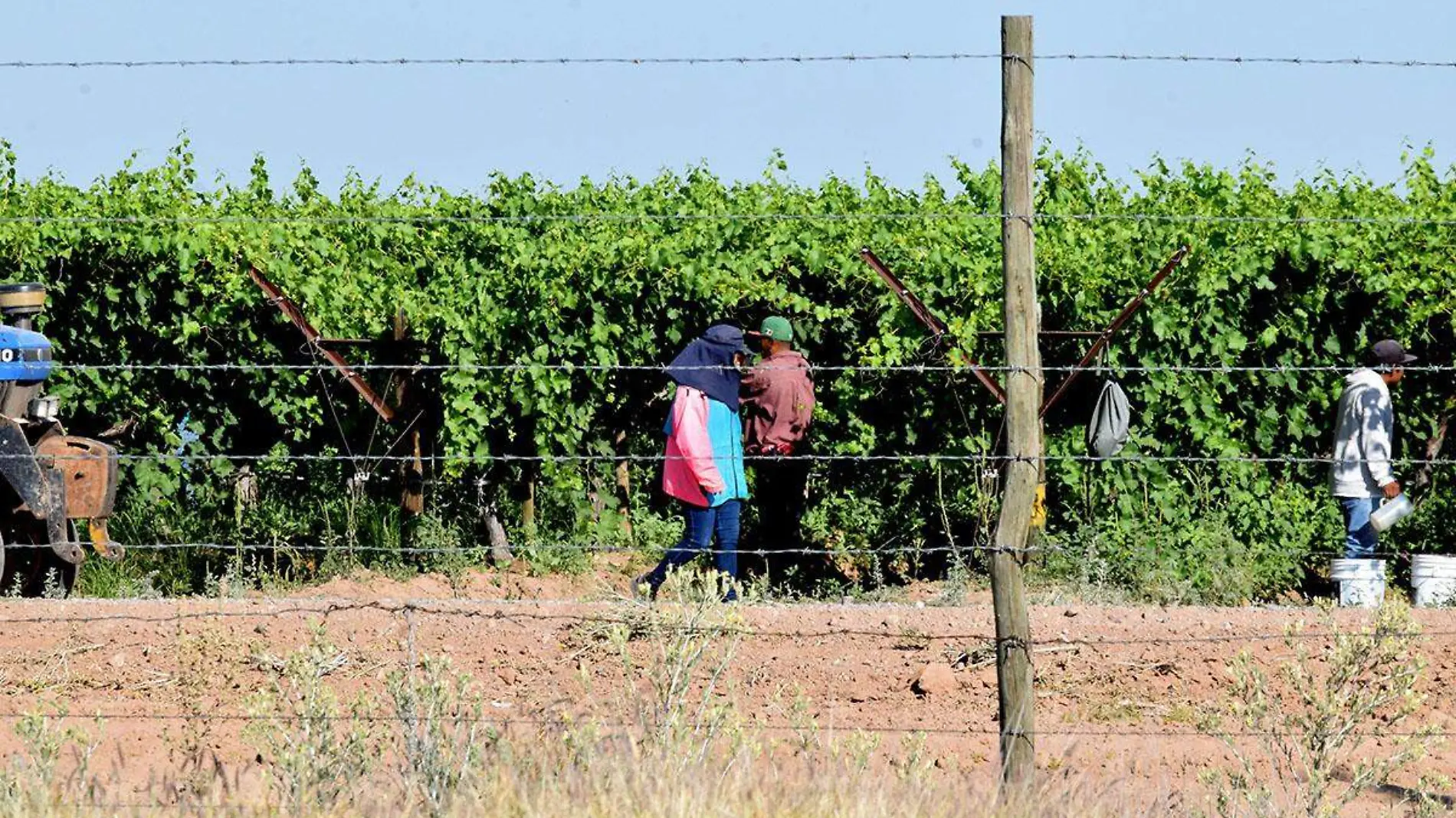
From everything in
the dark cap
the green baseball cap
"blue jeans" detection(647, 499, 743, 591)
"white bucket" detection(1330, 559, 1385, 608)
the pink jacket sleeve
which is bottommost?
"white bucket" detection(1330, 559, 1385, 608)

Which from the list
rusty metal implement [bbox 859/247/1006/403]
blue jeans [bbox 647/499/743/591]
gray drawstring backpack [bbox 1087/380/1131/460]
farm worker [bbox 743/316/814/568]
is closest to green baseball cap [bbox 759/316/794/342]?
farm worker [bbox 743/316/814/568]

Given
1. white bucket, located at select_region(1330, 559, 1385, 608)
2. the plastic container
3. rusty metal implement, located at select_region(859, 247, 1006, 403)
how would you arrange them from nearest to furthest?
1. the plastic container
2. white bucket, located at select_region(1330, 559, 1385, 608)
3. rusty metal implement, located at select_region(859, 247, 1006, 403)

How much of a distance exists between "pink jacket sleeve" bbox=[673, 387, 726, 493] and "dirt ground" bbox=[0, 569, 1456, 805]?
70 centimetres

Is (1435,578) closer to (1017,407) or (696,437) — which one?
(696,437)

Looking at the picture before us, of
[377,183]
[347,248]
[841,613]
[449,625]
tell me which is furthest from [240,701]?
[377,183]

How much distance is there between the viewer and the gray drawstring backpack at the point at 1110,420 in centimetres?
1202

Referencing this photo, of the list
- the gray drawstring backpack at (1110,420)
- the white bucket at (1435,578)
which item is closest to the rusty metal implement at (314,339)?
the gray drawstring backpack at (1110,420)

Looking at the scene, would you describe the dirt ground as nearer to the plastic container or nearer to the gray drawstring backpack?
the plastic container

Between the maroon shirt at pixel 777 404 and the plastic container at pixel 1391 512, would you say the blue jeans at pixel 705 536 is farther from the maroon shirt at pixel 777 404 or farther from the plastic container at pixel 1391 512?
the plastic container at pixel 1391 512

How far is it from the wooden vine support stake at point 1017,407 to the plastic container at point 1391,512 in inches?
213

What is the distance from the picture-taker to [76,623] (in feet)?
32.2

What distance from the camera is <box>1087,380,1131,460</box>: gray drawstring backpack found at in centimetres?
1202

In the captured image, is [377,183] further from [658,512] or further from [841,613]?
[841,613]

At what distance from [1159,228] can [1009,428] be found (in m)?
6.33
